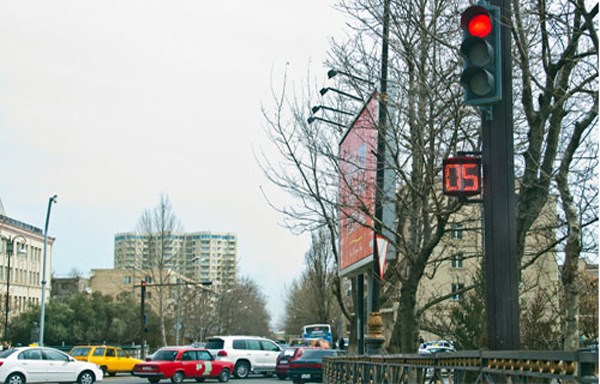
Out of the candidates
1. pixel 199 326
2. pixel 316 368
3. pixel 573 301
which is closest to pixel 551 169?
pixel 573 301

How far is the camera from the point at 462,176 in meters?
8.67

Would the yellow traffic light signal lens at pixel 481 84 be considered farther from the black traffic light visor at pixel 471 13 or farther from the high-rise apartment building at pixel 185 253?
the high-rise apartment building at pixel 185 253

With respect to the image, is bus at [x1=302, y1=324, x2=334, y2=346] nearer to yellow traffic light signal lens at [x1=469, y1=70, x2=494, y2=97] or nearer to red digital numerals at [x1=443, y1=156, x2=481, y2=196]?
red digital numerals at [x1=443, y1=156, x2=481, y2=196]

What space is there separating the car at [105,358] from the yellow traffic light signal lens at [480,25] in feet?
122

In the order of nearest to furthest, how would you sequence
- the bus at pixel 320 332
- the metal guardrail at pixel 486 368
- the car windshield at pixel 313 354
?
→ the metal guardrail at pixel 486 368, the car windshield at pixel 313 354, the bus at pixel 320 332

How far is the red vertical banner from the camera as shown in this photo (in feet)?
56.8

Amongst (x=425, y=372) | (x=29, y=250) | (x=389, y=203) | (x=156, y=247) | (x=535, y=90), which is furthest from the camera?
(x=29, y=250)

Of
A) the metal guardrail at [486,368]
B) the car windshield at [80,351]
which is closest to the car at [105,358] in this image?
the car windshield at [80,351]

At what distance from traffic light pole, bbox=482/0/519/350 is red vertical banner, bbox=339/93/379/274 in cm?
805

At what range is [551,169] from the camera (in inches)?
502

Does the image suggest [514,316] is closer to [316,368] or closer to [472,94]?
[472,94]

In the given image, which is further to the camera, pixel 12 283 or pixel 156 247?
pixel 12 283

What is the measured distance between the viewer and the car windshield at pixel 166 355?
109ft

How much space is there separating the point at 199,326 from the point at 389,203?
2969 inches
